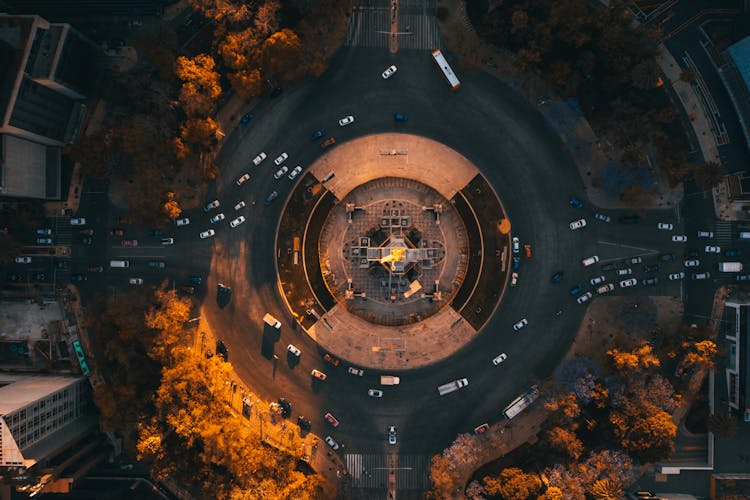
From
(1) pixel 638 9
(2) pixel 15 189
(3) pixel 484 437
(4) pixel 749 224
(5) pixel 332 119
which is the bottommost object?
(3) pixel 484 437

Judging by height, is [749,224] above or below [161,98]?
below

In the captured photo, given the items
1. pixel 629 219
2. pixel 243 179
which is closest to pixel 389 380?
pixel 243 179

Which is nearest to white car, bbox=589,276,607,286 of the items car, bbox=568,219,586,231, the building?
car, bbox=568,219,586,231

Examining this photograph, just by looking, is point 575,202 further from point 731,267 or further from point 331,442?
point 331,442

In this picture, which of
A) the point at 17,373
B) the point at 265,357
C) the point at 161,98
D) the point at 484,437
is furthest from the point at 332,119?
the point at 17,373

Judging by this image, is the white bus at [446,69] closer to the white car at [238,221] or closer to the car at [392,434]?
the white car at [238,221]

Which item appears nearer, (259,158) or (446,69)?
(446,69)

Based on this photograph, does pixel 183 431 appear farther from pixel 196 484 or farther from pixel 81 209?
pixel 81 209
